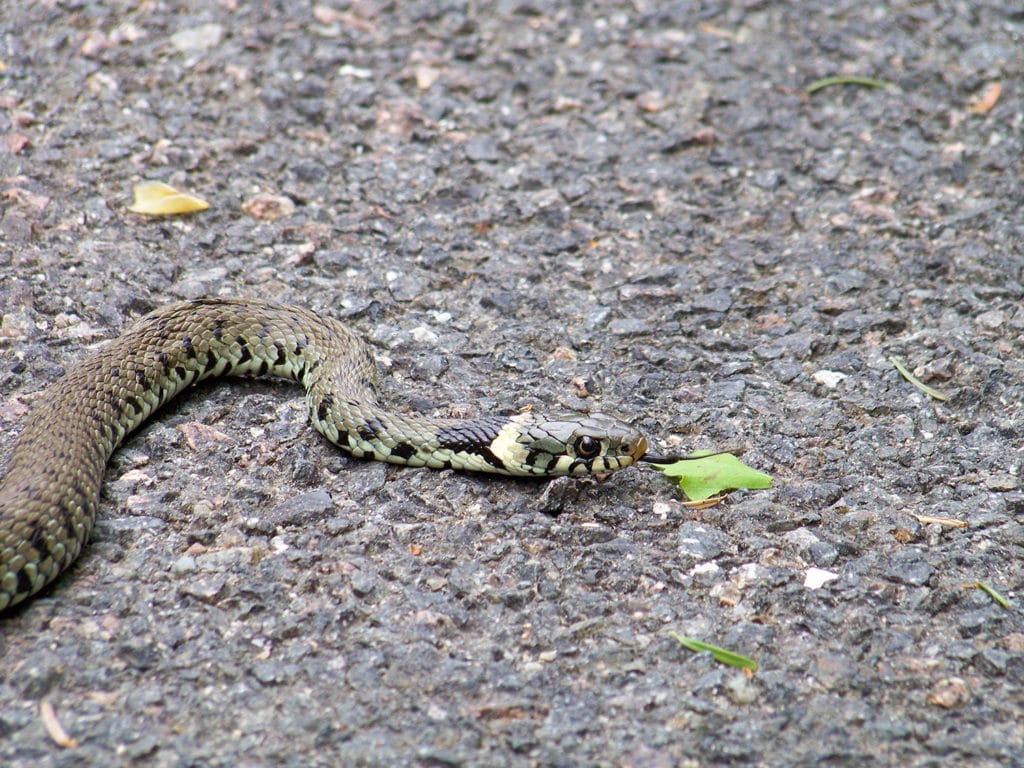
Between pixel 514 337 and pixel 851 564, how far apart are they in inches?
73.3

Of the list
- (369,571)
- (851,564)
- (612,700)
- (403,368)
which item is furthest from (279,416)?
(851,564)

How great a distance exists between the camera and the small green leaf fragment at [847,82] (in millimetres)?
6023

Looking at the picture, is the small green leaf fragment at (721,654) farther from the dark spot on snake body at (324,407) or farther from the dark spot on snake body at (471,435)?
the dark spot on snake body at (324,407)

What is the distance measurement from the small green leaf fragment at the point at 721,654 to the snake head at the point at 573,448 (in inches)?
35.1

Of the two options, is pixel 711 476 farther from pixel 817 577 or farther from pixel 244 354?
pixel 244 354

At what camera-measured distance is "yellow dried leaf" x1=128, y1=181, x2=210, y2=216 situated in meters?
4.97

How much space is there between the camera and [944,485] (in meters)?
3.80

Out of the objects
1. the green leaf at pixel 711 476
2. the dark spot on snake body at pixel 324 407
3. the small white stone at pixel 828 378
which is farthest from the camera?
the small white stone at pixel 828 378

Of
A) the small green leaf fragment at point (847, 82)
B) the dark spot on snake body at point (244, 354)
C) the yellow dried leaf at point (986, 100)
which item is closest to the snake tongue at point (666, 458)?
the dark spot on snake body at point (244, 354)

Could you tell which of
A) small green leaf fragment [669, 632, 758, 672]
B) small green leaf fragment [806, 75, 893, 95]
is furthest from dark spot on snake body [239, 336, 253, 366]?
small green leaf fragment [806, 75, 893, 95]

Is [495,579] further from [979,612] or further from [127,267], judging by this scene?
[127,267]

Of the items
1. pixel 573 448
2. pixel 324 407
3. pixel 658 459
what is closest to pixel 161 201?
pixel 324 407

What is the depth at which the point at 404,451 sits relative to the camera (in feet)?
12.9

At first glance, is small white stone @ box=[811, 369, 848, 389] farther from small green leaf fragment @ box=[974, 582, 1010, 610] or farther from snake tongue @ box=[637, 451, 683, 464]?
small green leaf fragment @ box=[974, 582, 1010, 610]
